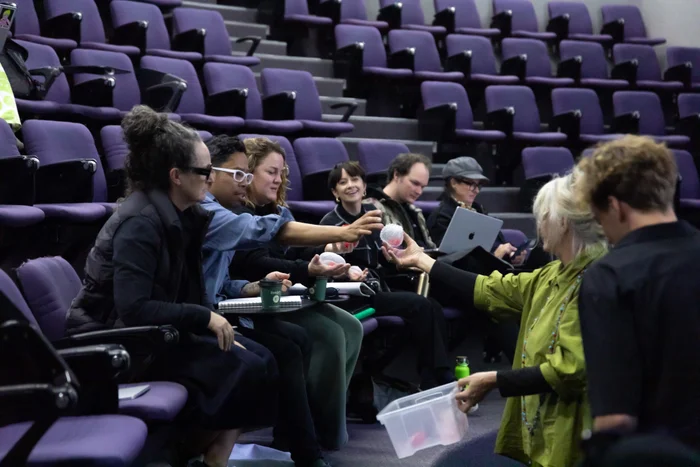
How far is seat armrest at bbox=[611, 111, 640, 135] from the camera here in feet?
19.7

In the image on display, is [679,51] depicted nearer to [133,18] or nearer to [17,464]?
[133,18]

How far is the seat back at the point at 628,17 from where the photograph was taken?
755 centimetres

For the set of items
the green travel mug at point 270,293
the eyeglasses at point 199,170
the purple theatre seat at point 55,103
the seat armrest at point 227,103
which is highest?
the eyeglasses at point 199,170

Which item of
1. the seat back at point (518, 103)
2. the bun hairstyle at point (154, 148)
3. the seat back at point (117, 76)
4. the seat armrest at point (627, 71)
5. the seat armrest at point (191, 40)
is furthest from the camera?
the seat armrest at point (627, 71)

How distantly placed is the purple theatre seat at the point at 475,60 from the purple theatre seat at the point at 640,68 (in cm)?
105

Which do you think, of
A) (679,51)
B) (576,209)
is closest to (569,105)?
(679,51)

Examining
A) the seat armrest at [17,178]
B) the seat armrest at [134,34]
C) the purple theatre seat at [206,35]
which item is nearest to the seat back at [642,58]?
the purple theatre seat at [206,35]

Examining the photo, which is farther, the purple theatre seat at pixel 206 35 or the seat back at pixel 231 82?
the purple theatre seat at pixel 206 35

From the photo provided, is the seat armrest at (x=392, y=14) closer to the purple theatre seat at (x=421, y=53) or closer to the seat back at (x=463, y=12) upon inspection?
the purple theatre seat at (x=421, y=53)

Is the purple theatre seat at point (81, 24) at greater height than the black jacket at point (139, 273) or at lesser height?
Result: greater

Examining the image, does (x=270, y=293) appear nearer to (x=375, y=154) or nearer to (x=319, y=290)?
(x=319, y=290)

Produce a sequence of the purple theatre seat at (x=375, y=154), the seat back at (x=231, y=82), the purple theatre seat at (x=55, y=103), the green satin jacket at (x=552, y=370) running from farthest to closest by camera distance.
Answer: the seat back at (x=231, y=82), the purple theatre seat at (x=375, y=154), the purple theatre seat at (x=55, y=103), the green satin jacket at (x=552, y=370)

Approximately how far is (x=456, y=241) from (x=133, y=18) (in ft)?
8.15

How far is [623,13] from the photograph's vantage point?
7.61 m
